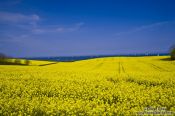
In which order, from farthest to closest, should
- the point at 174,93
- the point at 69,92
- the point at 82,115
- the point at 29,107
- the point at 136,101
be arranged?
the point at 69,92 → the point at 174,93 → the point at 136,101 → the point at 29,107 → the point at 82,115

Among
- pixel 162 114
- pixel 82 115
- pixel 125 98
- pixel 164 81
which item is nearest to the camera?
pixel 162 114

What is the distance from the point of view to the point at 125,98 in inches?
478

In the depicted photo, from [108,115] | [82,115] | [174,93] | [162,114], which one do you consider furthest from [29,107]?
[174,93]

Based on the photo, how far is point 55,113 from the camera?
30.7ft

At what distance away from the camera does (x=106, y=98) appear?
12586 millimetres

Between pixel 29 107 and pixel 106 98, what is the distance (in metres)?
4.36

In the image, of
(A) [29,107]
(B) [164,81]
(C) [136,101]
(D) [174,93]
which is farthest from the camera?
(B) [164,81]

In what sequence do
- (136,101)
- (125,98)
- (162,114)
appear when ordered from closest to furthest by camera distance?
1. (162,114)
2. (136,101)
3. (125,98)

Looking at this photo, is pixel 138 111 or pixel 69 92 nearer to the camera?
pixel 138 111

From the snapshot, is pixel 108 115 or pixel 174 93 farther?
pixel 174 93

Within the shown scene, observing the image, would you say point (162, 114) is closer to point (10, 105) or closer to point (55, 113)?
point (55, 113)

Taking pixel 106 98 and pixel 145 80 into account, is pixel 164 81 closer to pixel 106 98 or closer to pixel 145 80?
pixel 145 80

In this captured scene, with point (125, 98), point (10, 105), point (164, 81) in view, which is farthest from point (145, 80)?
point (10, 105)

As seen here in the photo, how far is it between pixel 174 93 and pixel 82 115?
6529 millimetres
